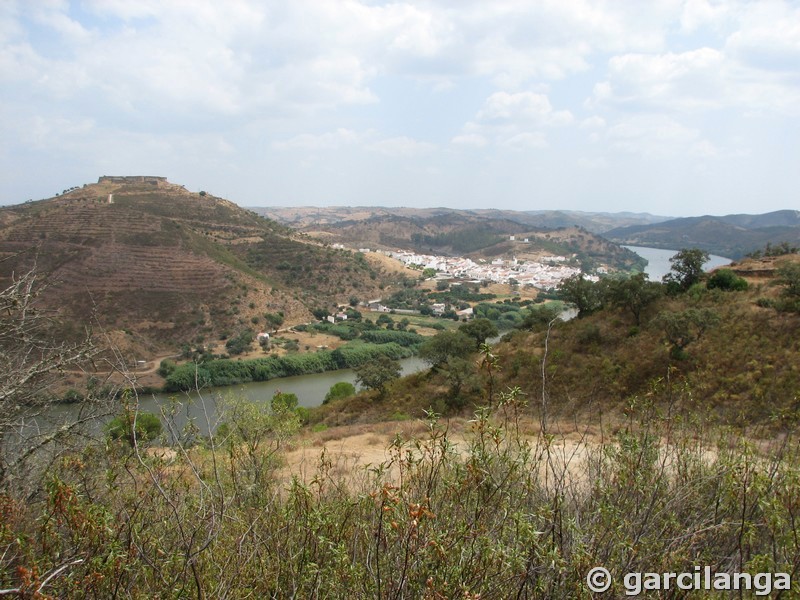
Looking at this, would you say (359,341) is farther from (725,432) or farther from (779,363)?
(725,432)

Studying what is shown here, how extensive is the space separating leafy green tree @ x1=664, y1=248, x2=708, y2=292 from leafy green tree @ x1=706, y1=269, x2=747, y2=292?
87 centimetres

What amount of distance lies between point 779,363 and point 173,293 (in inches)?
1621

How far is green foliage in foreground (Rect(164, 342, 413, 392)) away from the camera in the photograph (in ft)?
108

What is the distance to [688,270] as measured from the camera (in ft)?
69.5

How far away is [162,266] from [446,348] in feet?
107

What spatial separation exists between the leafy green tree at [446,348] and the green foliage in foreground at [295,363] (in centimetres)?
1650

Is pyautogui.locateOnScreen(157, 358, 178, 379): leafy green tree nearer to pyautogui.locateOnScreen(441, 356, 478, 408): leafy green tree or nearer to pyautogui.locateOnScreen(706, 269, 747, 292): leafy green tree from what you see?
pyautogui.locateOnScreen(441, 356, 478, 408): leafy green tree

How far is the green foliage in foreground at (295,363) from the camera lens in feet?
108

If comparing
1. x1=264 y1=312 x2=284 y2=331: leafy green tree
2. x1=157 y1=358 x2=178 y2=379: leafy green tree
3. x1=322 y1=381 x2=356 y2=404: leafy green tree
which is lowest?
x1=322 y1=381 x2=356 y2=404: leafy green tree

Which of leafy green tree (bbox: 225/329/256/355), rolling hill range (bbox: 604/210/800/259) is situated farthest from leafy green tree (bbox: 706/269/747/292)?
rolling hill range (bbox: 604/210/800/259)

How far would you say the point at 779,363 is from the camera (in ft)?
43.2

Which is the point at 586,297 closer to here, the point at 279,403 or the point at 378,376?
the point at 378,376

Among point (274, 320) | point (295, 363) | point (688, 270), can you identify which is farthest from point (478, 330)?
point (274, 320)

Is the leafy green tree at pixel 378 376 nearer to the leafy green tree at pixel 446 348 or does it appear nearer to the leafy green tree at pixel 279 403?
the leafy green tree at pixel 446 348
